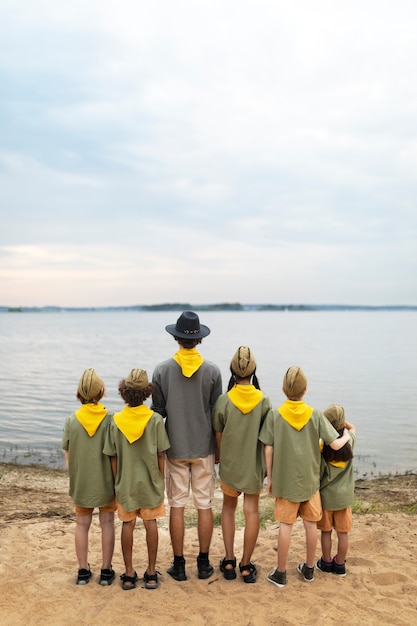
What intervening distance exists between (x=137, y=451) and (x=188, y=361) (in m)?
0.93

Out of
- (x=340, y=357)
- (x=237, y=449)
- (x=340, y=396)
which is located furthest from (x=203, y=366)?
(x=340, y=357)

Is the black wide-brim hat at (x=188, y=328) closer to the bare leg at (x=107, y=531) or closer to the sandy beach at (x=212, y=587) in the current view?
the bare leg at (x=107, y=531)

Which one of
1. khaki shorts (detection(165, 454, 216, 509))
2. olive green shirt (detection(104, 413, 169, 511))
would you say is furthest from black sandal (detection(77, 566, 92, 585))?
khaki shorts (detection(165, 454, 216, 509))

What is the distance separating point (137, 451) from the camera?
461 centimetres

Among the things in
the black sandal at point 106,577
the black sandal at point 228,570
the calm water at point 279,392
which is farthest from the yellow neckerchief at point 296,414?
the calm water at point 279,392

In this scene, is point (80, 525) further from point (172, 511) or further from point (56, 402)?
point (56, 402)

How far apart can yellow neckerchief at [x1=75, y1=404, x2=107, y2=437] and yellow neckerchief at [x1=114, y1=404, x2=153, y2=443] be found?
170mm

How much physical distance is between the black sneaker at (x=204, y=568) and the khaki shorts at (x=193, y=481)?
588 millimetres

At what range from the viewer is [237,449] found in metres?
4.76

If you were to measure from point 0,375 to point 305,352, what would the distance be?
25.6 metres

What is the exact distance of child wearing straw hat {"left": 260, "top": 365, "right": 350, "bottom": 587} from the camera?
15.1 ft

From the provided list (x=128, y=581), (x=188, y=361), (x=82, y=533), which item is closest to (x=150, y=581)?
(x=128, y=581)

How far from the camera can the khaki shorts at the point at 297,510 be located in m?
4.71

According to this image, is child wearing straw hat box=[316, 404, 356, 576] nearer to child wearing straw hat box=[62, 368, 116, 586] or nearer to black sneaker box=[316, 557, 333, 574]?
black sneaker box=[316, 557, 333, 574]
